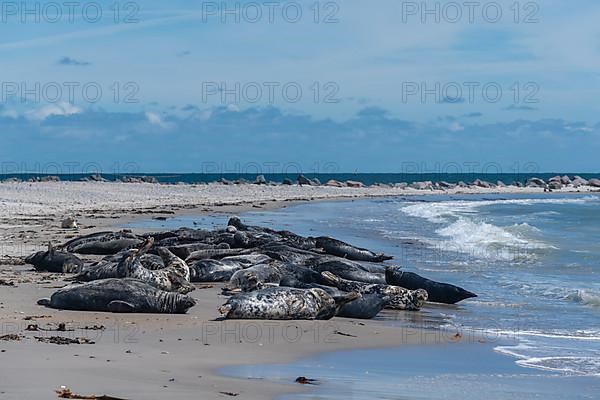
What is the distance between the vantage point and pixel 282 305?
33.2 ft

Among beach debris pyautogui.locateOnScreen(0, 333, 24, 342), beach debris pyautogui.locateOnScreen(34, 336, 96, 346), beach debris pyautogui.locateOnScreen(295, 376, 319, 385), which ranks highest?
beach debris pyautogui.locateOnScreen(0, 333, 24, 342)

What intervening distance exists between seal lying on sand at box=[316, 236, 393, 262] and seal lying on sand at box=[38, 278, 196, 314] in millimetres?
6731

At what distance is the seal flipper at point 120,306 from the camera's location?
32.4 feet

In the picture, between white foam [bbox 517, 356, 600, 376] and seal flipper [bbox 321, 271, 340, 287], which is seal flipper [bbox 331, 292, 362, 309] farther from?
white foam [bbox 517, 356, 600, 376]

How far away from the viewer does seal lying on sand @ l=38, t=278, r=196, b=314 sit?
9961mm

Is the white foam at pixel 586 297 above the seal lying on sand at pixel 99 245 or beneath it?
beneath

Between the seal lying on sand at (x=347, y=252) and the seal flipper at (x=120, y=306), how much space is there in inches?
281

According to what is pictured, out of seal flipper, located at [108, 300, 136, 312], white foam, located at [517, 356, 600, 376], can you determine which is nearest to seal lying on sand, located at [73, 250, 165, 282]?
seal flipper, located at [108, 300, 136, 312]

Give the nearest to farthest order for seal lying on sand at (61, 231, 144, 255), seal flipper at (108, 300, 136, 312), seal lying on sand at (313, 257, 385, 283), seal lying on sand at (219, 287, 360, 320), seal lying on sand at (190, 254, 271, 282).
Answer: seal flipper at (108, 300, 136, 312)
seal lying on sand at (219, 287, 360, 320)
seal lying on sand at (313, 257, 385, 283)
seal lying on sand at (190, 254, 271, 282)
seal lying on sand at (61, 231, 144, 255)

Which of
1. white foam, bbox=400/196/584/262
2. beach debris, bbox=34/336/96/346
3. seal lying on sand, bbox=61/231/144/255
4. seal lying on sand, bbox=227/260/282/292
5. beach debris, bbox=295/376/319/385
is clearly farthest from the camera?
white foam, bbox=400/196/584/262

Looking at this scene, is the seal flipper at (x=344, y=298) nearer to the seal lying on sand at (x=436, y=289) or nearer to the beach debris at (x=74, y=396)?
the seal lying on sand at (x=436, y=289)

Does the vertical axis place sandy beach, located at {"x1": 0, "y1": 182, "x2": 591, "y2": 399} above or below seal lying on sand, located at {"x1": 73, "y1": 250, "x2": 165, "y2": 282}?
below

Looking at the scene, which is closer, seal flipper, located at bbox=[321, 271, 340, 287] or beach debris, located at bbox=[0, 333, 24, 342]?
beach debris, located at bbox=[0, 333, 24, 342]

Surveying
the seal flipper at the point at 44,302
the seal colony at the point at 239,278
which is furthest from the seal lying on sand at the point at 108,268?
the seal flipper at the point at 44,302
